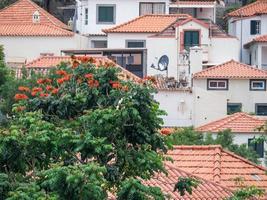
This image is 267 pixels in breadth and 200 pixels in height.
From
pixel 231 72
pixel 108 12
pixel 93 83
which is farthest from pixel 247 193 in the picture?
pixel 108 12

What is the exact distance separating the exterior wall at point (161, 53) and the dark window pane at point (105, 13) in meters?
6.10

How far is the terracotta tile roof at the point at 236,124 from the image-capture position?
173 ft

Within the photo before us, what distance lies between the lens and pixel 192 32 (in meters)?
62.7

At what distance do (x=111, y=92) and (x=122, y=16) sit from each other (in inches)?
1721

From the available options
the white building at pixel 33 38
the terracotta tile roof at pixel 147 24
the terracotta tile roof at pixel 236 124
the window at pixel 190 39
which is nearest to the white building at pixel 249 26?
the terracotta tile roof at pixel 147 24

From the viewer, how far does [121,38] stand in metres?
65.1

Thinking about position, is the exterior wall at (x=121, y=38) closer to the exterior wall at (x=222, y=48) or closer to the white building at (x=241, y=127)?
the exterior wall at (x=222, y=48)

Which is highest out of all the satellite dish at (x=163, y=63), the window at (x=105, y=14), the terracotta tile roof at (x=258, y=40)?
the window at (x=105, y=14)

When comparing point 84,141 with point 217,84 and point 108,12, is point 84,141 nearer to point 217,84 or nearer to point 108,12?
point 217,84

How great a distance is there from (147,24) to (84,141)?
4190cm

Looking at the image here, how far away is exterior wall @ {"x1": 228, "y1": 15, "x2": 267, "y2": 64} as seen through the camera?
6894 centimetres

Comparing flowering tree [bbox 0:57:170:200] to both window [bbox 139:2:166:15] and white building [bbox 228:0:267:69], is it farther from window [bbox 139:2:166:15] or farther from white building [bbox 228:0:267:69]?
window [bbox 139:2:166:15]

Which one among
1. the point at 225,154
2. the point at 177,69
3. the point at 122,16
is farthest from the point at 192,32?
the point at 225,154

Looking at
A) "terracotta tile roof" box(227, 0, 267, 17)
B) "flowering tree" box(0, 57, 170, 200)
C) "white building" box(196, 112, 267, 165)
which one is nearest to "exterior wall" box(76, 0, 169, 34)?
"terracotta tile roof" box(227, 0, 267, 17)
